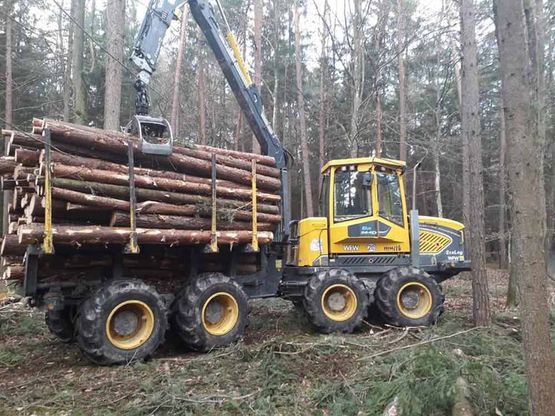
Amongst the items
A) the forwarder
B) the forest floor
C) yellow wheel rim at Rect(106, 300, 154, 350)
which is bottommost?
the forest floor

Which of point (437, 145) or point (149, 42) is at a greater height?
point (437, 145)

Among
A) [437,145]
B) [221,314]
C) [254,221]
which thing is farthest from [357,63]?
[221,314]

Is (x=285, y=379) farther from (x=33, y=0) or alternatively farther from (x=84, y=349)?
(x=33, y=0)

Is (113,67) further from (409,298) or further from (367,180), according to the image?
(409,298)

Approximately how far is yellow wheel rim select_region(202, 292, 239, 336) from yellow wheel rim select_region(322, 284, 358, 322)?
5.53 feet

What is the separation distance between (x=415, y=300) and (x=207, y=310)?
3.82 meters

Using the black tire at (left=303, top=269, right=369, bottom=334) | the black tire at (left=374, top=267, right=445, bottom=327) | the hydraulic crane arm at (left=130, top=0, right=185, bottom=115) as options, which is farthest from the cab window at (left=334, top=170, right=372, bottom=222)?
the hydraulic crane arm at (left=130, top=0, right=185, bottom=115)

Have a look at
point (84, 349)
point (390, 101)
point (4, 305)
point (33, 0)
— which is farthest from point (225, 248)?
point (390, 101)

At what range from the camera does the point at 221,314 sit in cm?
728

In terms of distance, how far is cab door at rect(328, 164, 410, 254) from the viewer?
8711 mm

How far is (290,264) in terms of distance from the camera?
9195 millimetres

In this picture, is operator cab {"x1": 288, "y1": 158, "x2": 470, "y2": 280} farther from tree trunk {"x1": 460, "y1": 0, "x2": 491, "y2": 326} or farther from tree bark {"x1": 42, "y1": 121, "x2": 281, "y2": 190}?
tree trunk {"x1": 460, "y1": 0, "x2": 491, "y2": 326}

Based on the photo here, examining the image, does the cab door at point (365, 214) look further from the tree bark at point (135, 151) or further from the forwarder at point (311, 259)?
the tree bark at point (135, 151)

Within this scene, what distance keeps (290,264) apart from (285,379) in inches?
160
